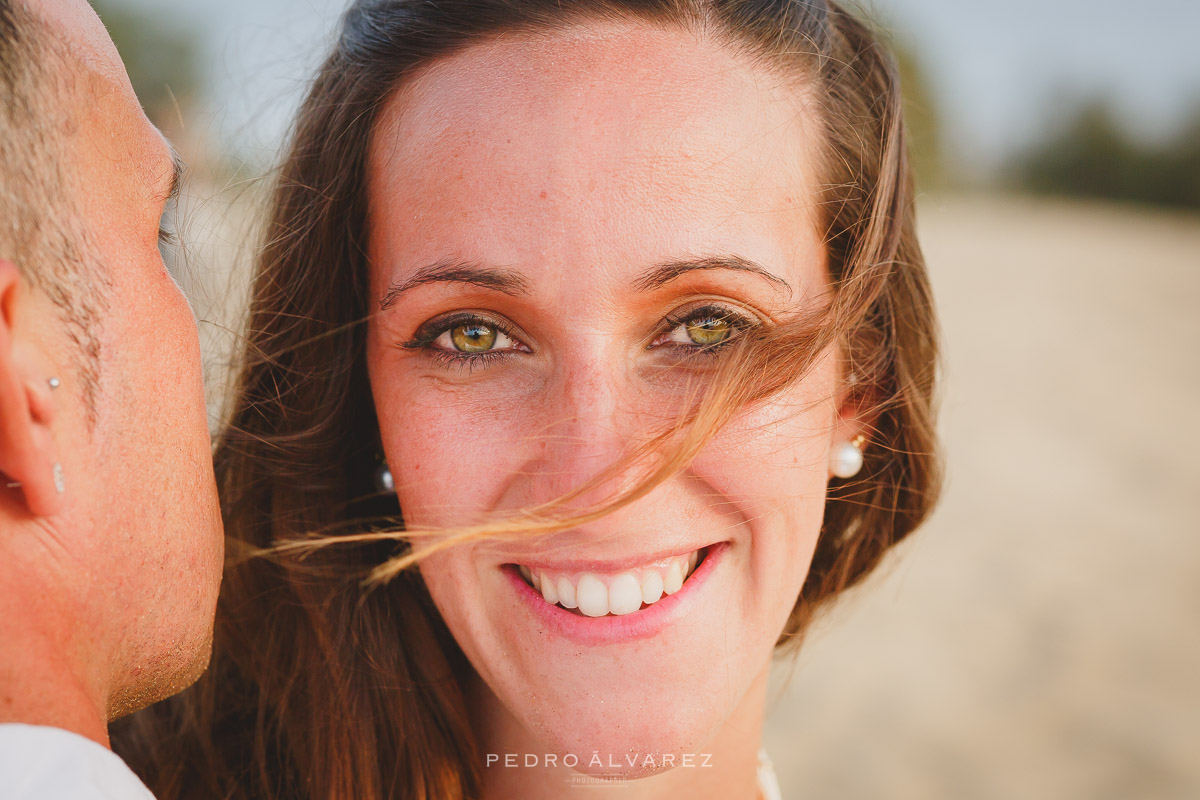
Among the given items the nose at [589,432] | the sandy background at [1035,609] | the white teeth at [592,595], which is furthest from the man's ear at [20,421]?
the sandy background at [1035,609]

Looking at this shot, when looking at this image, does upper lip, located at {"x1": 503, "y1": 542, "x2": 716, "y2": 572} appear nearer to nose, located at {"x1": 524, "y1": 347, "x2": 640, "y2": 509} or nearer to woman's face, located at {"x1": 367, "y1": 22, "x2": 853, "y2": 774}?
woman's face, located at {"x1": 367, "y1": 22, "x2": 853, "y2": 774}

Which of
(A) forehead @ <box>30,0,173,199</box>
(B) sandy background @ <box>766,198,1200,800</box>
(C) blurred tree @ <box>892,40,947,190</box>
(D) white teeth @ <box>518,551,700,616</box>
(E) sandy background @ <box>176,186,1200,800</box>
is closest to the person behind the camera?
(A) forehead @ <box>30,0,173,199</box>

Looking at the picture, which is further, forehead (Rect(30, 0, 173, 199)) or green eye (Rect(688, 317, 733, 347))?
green eye (Rect(688, 317, 733, 347))

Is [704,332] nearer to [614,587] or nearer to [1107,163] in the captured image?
[614,587]

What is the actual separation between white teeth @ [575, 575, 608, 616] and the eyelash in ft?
1.37

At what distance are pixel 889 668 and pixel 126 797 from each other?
557 cm

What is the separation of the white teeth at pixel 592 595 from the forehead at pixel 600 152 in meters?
0.55

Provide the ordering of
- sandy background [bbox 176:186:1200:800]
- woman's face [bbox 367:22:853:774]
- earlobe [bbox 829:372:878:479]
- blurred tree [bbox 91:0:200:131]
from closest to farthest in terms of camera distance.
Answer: woman's face [bbox 367:22:853:774] → earlobe [bbox 829:372:878:479] → sandy background [bbox 176:186:1200:800] → blurred tree [bbox 91:0:200:131]

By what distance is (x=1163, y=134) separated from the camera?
31.4 m

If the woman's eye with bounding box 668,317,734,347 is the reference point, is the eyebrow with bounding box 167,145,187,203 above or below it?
above

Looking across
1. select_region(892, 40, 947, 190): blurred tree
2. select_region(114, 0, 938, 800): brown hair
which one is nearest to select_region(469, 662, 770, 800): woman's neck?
select_region(114, 0, 938, 800): brown hair

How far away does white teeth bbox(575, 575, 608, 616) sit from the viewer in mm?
1588

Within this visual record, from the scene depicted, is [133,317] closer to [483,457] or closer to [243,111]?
[483,457]

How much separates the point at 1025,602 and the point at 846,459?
5568 millimetres
